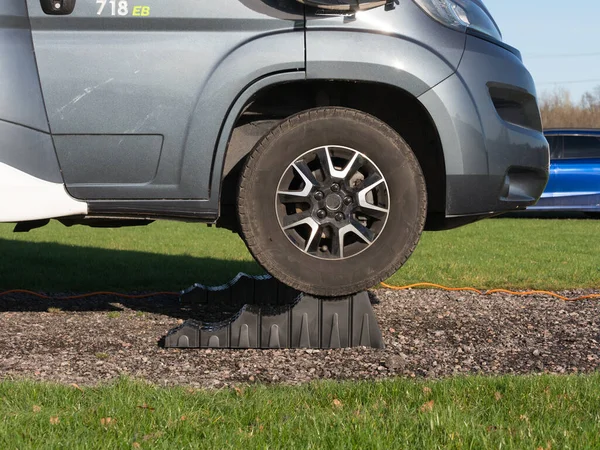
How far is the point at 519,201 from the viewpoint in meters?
4.56

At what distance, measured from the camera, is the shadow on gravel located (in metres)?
6.15

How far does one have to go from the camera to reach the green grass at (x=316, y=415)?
2.72 m

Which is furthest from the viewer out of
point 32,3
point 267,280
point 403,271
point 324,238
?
point 403,271

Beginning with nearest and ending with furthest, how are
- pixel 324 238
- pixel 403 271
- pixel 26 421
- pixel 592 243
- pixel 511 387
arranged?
pixel 26 421 < pixel 511 387 < pixel 324 238 < pixel 403 271 < pixel 592 243

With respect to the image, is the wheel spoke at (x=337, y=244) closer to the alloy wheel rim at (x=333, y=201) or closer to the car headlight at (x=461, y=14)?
the alloy wheel rim at (x=333, y=201)

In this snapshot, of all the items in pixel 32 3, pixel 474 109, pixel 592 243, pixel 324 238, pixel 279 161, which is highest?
pixel 32 3

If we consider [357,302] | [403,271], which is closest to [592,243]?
[403,271]

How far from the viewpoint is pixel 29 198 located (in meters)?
4.22

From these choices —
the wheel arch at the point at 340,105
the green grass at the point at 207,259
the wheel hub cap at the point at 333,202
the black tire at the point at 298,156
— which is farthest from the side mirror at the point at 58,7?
the green grass at the point at 207,259

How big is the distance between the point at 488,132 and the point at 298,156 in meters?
0.98

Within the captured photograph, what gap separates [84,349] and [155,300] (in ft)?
6.48

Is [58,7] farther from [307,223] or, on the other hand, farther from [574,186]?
[574,186]

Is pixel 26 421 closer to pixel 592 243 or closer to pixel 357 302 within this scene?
pixel 357 302

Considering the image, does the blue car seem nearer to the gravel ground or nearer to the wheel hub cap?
the gravel ground
